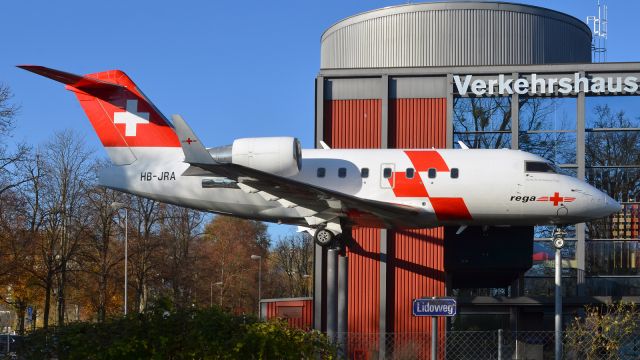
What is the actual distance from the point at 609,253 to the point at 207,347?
22518mm

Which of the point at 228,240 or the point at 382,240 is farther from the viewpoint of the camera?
the point at 228,240

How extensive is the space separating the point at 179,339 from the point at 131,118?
16.3 m

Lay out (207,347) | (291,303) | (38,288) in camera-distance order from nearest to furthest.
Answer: (207,347) → (291,303) → (38,288)

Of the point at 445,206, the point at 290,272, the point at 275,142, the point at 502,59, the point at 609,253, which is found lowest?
the point at 290,272

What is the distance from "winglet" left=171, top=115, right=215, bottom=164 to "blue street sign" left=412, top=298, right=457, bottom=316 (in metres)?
8.58

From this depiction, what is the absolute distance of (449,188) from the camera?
22859mm

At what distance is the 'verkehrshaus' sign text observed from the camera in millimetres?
28156

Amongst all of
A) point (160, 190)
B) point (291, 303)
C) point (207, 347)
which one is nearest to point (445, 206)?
point (160, 190)

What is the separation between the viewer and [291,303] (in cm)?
3238

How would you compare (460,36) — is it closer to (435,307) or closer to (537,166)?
(537,166)

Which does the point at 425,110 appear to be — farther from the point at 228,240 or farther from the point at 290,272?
the point at 290,272

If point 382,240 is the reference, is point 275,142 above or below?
above

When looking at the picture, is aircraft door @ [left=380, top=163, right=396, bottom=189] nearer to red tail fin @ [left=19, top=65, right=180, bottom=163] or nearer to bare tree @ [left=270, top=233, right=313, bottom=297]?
red tail fin @ [left=19, top=65, right=180, bottom=163]

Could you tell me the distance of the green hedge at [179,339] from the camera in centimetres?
1040
